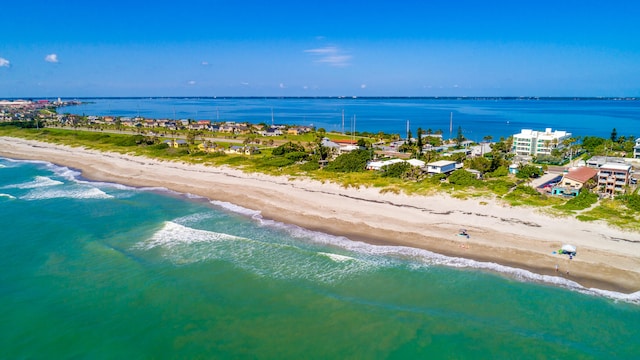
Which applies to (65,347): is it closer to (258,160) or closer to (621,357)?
(621,357)

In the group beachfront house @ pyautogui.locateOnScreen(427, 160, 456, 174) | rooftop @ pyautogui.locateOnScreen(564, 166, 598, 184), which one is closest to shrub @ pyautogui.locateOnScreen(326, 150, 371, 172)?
beachfront house @ pyautogui.locateOnScreen(427, 160, 456, 174)

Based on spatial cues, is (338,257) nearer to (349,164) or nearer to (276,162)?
(349,164)

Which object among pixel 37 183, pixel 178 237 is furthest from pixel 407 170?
pixel 37 183

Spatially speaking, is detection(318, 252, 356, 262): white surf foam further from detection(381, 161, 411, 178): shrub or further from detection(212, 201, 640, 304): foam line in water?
detection(381, 161, 411, 178): shrub

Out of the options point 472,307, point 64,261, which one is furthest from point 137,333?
point 472,307

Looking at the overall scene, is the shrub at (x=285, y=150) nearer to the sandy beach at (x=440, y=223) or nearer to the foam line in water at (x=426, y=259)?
the sandy beach at (x=440, y=223)

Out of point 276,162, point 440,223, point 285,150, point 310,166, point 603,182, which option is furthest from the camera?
point 285,150
